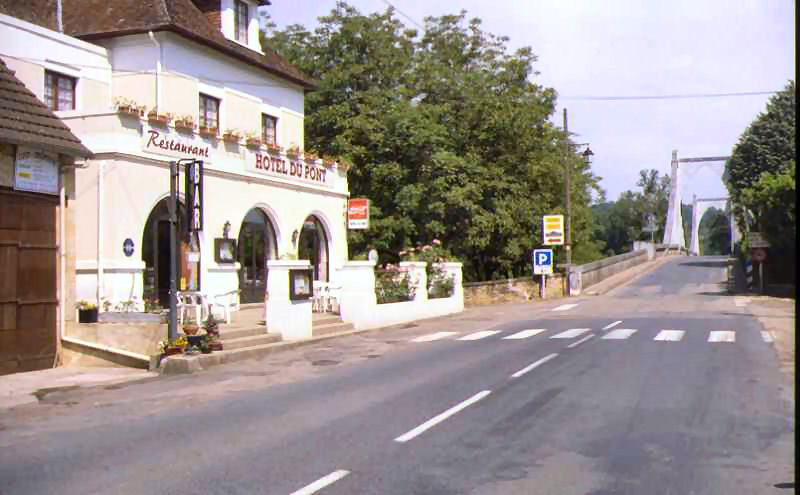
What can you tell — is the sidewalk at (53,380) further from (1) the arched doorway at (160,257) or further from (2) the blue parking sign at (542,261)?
(2) the blue parking sign at (542,261)

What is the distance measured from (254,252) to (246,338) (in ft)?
26.7

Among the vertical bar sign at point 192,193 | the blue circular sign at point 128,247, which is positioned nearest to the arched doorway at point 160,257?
the blue circular sign at point 128,247

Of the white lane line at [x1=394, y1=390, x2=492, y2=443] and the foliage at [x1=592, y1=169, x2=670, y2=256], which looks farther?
the foliage at [x1=592, y1=169, x2=670, y2=256]

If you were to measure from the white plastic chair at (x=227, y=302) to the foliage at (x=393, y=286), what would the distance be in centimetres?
444

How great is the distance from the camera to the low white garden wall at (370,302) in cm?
2325

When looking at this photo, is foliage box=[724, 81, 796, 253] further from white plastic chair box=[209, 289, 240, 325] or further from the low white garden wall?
white plastic chair box=[209, 289, 240, 325]

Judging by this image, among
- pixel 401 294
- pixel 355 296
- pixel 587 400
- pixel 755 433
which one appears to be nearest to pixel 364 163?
pixel 401 294

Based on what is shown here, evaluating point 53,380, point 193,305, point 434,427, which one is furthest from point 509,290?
point 434,427

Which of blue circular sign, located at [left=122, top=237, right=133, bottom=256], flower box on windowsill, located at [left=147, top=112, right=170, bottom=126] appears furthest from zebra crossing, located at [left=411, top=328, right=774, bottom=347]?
flower box on windowsill, located at [left=147, top=112, right=170, bottom=126]

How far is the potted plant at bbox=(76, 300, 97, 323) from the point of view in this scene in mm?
16703

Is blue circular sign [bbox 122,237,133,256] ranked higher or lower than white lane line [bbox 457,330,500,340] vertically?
higher

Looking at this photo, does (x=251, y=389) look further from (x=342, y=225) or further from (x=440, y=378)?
(x=342, y=225)

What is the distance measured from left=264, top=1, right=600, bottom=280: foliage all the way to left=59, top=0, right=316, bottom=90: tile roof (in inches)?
386

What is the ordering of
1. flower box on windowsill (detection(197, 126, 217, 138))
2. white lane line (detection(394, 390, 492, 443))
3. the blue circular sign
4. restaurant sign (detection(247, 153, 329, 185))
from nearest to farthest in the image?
1. white lane line (detection(394, 390, 492, 443))
2. the blue circular sign
3. flower box on windowsill (detection(197, 126, 217, 138))
4. restaurant sign (detection(247, 153, 329, 185))
